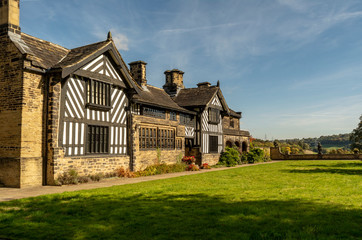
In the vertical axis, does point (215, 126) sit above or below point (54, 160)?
above

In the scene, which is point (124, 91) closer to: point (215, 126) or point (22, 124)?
point (22, 124)

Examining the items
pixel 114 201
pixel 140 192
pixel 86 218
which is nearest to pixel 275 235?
pixel 86 218

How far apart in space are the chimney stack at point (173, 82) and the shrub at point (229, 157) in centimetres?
761

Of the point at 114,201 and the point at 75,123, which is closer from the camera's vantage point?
the point at 114,201

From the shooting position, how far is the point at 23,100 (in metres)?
12.1

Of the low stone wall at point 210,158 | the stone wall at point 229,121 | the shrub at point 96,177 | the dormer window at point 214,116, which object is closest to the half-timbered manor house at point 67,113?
the shrub at point 96,177

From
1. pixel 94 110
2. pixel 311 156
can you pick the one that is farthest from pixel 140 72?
pixel 311 156

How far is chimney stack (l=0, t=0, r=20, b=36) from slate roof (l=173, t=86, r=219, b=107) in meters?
15.6

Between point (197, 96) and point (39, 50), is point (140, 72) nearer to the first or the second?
point (197, 96)

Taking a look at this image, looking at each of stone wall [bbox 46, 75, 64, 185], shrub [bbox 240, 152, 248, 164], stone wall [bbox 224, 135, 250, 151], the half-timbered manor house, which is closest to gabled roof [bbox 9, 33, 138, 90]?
the half-timbered manor house

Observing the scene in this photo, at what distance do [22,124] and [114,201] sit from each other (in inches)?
256

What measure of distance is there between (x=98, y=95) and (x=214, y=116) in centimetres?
1482

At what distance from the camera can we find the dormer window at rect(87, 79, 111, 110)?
48.9 ft

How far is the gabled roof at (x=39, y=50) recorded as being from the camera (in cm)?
1256
